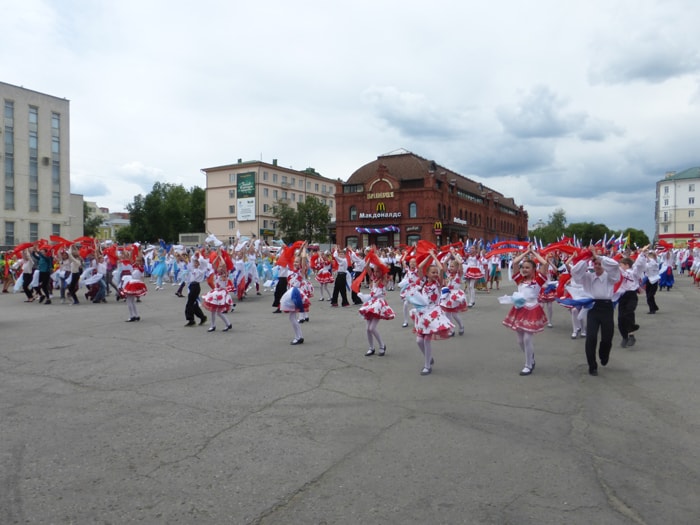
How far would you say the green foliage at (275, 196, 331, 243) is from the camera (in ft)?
226

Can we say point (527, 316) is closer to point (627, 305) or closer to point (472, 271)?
point (627, 305)

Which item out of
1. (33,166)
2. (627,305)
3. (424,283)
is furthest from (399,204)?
(424,283)

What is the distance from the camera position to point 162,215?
96938mm

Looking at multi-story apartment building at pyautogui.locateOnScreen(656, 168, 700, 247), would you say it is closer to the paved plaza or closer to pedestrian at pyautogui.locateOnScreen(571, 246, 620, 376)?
pedestrian at pyautogui.locateOnScreen(571, 246, 620, 376)

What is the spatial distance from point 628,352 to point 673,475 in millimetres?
5720

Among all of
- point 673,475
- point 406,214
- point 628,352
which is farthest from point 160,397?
point 406,214

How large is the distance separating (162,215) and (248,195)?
2619 centimetres

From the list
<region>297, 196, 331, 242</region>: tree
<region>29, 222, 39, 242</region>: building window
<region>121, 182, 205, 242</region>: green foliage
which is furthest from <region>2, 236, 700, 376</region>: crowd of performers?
<region>121, 182, 205, 242</region>: green foliage

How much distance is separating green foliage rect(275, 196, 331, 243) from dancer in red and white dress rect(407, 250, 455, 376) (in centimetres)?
6095

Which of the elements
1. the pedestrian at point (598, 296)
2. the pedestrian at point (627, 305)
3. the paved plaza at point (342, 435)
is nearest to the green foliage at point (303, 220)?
the paved plaza at point (342, 435)

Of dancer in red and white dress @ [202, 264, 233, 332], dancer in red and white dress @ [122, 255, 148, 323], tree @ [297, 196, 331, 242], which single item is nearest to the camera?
dancer in red and white dress @ [202, 264, 233, 332]

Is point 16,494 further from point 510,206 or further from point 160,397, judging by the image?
point 510,206

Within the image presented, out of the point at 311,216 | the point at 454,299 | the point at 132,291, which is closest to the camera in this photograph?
the point at 454,299

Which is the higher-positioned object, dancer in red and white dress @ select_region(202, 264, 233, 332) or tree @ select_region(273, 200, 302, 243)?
tree @ select_region(273, 200, 302, 243)
